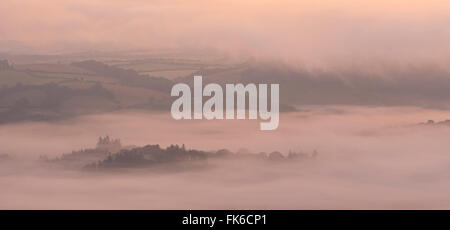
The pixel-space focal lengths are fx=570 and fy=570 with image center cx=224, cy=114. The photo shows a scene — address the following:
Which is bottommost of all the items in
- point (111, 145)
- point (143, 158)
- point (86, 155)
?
point (86, 155)

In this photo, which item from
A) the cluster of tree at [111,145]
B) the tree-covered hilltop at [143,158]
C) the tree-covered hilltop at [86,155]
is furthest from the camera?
the cluster of tree at [111,145]

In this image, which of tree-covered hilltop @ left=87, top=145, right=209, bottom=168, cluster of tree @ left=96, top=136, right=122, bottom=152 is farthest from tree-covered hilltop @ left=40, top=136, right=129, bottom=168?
tree-covered hilltop @ left=87, top=145, right=209, bottom=168

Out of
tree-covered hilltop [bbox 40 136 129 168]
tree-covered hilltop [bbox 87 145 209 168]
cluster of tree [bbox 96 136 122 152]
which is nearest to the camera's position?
tree-covered hilltop [bbox 40 136 129 168]

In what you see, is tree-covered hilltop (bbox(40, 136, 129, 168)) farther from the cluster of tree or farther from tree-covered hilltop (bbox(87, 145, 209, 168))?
tree-covered hilltop (bbox(87, 145, 209, 168))

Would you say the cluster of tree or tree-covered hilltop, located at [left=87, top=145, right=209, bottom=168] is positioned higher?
the cluster of tree

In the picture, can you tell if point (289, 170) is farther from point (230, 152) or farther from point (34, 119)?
point (34, 119)

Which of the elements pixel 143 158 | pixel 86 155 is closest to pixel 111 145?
pixel 86 155

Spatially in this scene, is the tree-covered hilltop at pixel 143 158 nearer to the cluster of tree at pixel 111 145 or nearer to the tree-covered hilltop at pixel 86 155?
the tree-covered hilltop at pixel 86 155

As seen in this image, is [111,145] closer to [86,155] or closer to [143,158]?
[86,155]

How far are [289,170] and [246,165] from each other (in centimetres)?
1798

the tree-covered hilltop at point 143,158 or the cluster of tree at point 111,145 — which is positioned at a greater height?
the cluster of tree at point 111,145

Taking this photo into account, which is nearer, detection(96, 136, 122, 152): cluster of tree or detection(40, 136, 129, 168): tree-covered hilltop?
detection(40, 136, 129, 168): tree-covered hilltop

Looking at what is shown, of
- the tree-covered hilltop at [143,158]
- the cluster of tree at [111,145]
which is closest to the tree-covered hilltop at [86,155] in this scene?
the cluster of tree at [111,145]

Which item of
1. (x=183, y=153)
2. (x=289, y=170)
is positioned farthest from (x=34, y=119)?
(x=289, y=170)
